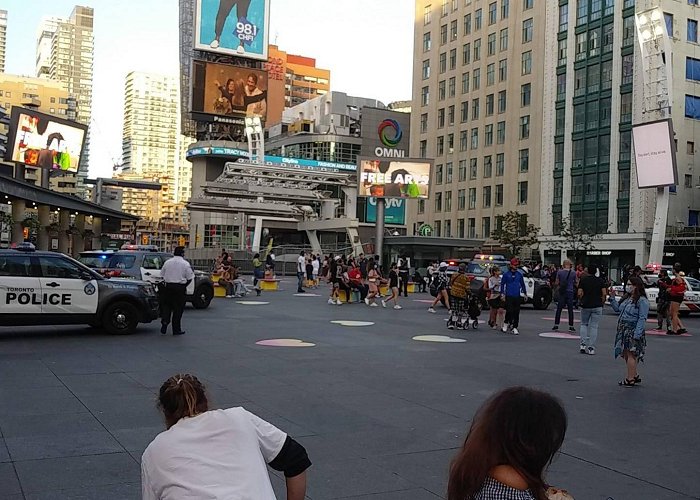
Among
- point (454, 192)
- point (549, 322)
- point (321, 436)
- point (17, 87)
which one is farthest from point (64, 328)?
point (17, 87)

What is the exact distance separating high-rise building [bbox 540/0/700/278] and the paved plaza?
1789 inches

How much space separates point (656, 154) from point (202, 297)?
29.4m

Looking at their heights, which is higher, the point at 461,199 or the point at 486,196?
the point at 486,196

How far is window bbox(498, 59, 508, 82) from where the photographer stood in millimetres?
73875

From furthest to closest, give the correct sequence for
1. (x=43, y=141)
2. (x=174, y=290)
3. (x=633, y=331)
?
(x=43, y=141) → (x=174, y=290) → (x=633, y=331)

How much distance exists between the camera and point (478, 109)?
3039 inches

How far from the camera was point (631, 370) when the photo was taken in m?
9.95

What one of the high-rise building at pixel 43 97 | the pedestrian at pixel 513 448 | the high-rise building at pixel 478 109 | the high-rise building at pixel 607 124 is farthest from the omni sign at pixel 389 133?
the pedestrian at pixel 513 448

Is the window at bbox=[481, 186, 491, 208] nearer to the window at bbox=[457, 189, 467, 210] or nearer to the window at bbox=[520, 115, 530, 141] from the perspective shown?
the window at bbox=[457, 189, 467, 210]

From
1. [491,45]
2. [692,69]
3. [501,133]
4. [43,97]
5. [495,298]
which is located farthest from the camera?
[43,97]

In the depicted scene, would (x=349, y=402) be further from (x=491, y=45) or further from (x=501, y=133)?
(x=491, y=45)

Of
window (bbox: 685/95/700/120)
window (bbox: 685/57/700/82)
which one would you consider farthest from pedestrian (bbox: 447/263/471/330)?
window (bbox: 685/57/700/82)

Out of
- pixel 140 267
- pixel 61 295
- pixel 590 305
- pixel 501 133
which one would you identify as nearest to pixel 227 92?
pixel 501 133

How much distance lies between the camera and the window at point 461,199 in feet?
255
